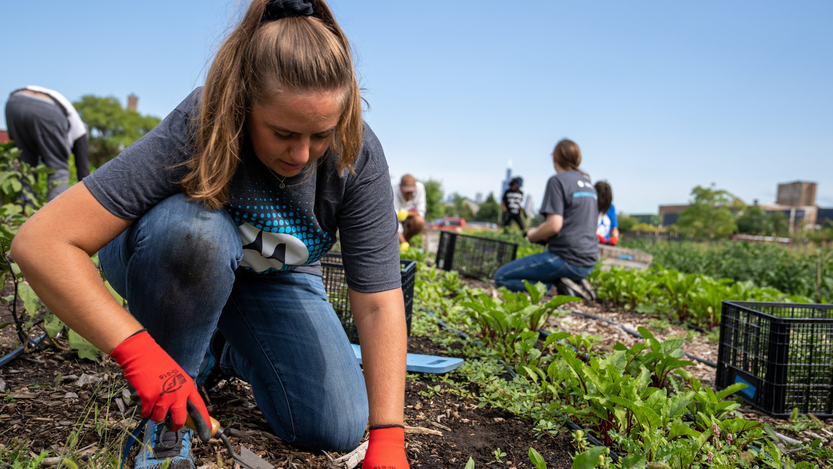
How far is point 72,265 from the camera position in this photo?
3.61 feet

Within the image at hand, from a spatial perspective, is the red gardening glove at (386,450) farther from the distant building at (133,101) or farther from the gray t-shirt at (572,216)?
the distant building at (133,101)

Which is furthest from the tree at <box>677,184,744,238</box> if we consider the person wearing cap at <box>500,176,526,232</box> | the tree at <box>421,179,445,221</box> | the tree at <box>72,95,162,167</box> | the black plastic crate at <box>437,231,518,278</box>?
the tree at <box>72,95,162,167</box>

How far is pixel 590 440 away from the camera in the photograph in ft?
5.42

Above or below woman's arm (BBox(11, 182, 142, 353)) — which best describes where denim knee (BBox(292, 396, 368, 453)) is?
below

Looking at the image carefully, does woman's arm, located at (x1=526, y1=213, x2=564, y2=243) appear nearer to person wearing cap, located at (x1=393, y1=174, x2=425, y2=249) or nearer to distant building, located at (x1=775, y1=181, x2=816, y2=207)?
person wearing cap, located at (x1=393, y1=174, x2=425, y2=249)

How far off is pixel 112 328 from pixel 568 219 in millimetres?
3834

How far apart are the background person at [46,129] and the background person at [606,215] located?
4.92m

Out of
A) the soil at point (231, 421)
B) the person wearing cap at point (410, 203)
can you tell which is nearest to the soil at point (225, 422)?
the soil at point (231, 421)

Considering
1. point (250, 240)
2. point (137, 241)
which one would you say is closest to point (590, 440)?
point (250, 240)

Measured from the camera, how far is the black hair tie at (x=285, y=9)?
122 centimetres

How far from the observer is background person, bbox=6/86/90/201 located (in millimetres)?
3893

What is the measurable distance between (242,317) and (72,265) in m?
Answer: 0.62

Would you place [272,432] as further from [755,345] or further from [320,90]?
[755,345]

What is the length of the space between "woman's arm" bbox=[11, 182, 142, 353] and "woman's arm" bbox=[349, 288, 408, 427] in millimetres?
583
